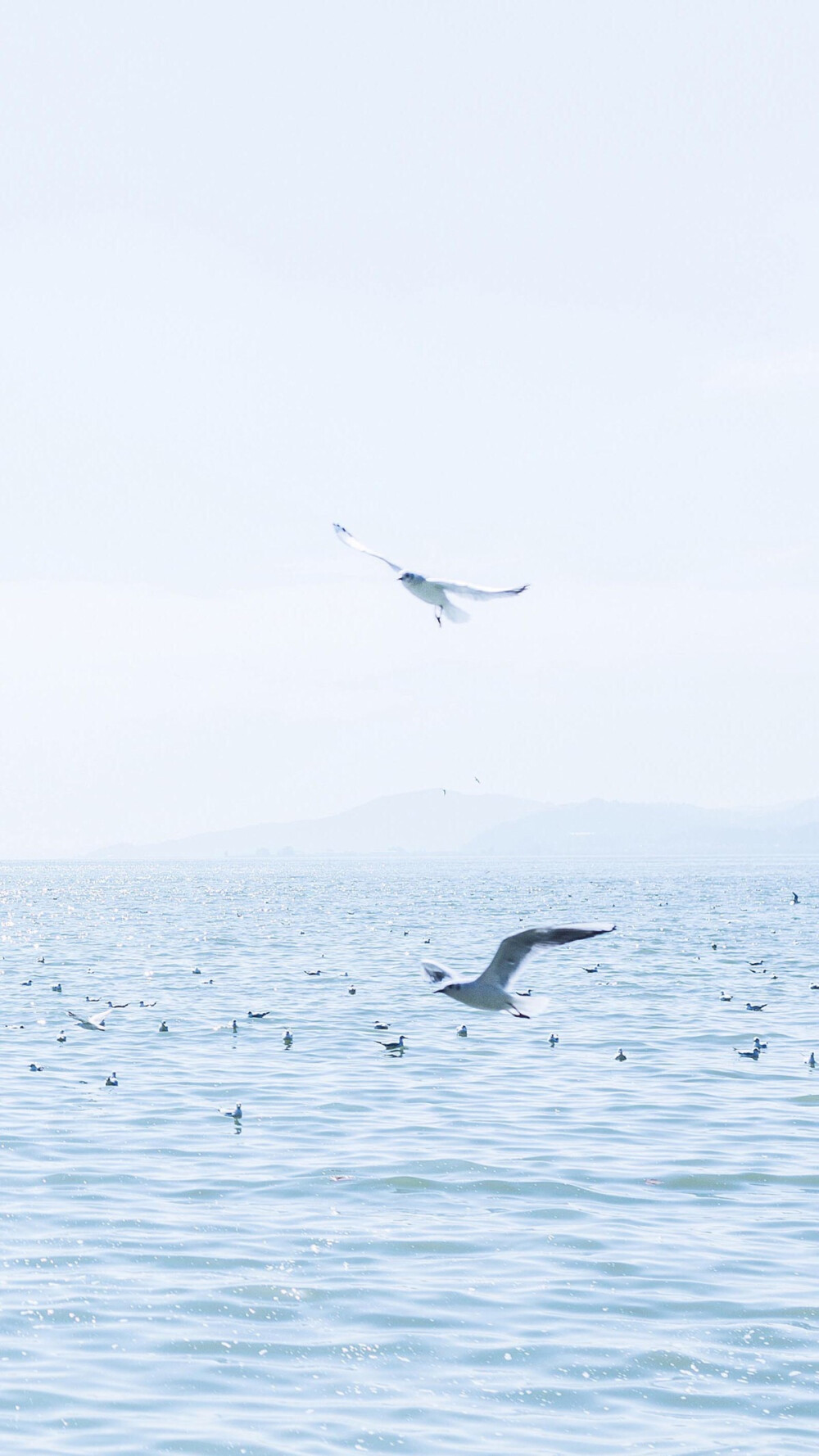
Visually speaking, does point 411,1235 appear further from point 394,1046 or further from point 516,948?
point 394,1046

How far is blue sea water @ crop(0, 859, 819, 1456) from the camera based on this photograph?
11.3 meters

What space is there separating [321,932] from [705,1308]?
55.5 meters

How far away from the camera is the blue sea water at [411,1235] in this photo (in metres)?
11.3

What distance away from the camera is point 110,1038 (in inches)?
1195

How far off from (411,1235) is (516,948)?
3.94m

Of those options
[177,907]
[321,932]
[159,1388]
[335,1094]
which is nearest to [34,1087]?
[335,1094]

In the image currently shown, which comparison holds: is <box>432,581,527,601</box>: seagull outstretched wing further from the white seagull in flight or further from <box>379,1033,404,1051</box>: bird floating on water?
<box>379,1033,404,1051</box>: bird floating on water

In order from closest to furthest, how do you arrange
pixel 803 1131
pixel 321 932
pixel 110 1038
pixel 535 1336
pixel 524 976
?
pixel 535 1336
pixel 803 1131
pixel 110 1038
pixel 524 976
pixel 321 932

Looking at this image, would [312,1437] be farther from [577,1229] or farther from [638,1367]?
[577,1229]

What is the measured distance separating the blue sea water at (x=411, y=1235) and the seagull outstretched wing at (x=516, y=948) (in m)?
2.85

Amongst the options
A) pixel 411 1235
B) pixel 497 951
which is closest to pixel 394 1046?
pixel 411 1235

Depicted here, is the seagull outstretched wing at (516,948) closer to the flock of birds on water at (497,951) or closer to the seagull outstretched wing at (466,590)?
the flock of birds on water at (497,951)

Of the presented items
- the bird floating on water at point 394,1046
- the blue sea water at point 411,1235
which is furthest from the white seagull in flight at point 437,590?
the bird floating on water at point 394,1046

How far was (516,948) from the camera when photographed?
13.6 meters
